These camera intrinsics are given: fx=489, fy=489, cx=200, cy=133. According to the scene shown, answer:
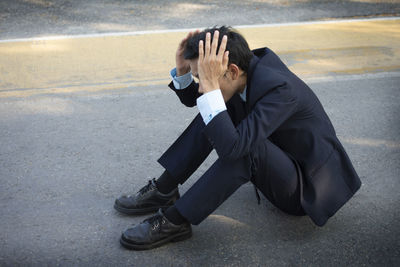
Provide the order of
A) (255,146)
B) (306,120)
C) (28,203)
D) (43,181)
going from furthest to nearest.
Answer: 1. (43,181)
2. (28,203)
3. (306,120)
4. (255,146)

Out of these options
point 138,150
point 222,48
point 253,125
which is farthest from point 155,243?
point 138,150

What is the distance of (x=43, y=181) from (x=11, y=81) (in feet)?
7.79

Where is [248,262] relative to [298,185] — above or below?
below

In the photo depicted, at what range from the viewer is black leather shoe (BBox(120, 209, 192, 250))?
268 centimetres

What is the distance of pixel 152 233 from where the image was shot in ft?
8.82

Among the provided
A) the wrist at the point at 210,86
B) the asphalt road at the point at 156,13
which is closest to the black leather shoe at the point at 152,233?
the wrist at the point at 210,86

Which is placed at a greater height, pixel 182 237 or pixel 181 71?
pixel 181 71

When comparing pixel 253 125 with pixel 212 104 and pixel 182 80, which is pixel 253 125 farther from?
pixel 182 80

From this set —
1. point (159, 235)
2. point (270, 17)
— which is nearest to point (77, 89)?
point (159, 235)

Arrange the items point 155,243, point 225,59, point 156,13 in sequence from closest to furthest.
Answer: point 225,59, point 155,243, point 156,13

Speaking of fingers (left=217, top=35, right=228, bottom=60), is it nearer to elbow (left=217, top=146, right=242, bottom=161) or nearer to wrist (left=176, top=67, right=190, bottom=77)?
elbow (left=217, top=146, right=242, bottom=161)

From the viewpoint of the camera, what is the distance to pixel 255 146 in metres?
2.41

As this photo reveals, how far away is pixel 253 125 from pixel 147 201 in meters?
0.99

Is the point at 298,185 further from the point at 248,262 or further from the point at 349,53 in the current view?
the point at 349,53
